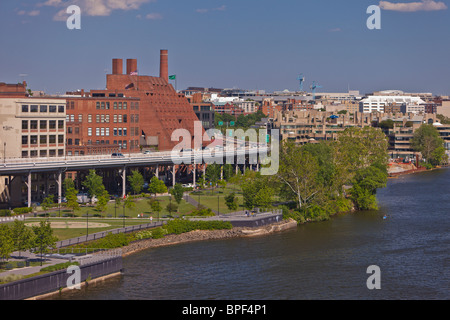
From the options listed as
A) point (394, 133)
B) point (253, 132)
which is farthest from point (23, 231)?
point (394, 133)

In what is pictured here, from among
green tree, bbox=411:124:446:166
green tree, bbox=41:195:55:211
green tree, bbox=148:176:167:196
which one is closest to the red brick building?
green tree, bbox=148:176:167:196

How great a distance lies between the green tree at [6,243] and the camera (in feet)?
160

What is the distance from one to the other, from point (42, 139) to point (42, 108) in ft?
11.7

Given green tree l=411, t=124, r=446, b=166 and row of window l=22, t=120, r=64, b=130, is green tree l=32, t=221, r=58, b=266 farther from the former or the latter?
green tree l=411, t=124, r=446, b=166

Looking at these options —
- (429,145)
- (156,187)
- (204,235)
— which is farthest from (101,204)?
(429,145)

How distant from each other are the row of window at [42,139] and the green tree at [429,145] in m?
103

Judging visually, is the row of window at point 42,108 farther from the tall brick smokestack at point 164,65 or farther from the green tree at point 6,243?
the tall brick smokestack at point 164,65

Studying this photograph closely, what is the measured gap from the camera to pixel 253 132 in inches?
6959

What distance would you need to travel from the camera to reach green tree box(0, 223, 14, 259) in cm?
4872

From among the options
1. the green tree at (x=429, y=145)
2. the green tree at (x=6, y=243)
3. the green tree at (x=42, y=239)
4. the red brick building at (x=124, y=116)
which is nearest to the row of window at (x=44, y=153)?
the red brick building at (x=124, y=116)

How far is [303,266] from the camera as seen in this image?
57.4 m

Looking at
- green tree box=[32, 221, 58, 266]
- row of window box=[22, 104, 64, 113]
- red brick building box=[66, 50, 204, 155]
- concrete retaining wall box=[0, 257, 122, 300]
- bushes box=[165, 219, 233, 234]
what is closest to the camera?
concrete retaining wall box=[0, 257, 122, 300]

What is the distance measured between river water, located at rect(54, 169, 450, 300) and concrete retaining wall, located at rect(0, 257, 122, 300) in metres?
0.97
